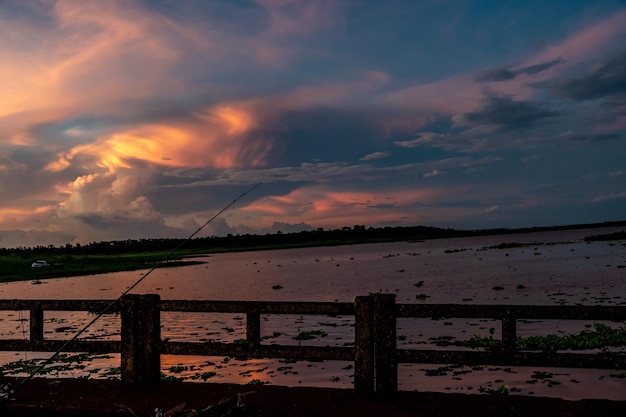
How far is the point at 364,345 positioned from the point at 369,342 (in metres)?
0.10

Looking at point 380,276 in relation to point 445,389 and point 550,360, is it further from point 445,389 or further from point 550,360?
point 550,360

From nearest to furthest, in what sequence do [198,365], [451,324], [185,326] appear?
1. [198,365]
2. [451,324]
3. [185,326]

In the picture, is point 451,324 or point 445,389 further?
point 451,324

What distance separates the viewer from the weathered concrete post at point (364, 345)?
10.2 m

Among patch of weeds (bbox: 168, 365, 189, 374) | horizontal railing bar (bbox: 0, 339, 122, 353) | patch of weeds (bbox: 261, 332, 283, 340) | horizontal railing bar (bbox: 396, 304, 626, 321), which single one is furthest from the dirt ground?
patch of weeds (bbox: 261, 332, 283, 340)

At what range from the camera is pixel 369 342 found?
33.6 feet

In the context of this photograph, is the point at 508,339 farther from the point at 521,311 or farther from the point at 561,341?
the point at 561,341

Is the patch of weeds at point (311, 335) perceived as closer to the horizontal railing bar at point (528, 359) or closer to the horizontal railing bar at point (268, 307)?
the horizontal railing bar at point (268, 307)

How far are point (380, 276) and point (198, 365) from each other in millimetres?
42779

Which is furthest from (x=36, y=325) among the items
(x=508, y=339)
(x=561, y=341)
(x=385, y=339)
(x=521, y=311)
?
(x=561, y=341)

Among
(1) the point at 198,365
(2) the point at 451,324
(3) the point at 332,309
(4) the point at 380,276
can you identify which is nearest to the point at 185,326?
(1) the point at 198,365

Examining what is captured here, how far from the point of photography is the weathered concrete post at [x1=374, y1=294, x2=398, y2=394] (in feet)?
33.3

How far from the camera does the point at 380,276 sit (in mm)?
58750

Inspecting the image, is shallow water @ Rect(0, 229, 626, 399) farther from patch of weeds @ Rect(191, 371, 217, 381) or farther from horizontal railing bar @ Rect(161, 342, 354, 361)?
horizontal railing bar @ Rect(161, 342, 354, 361)
